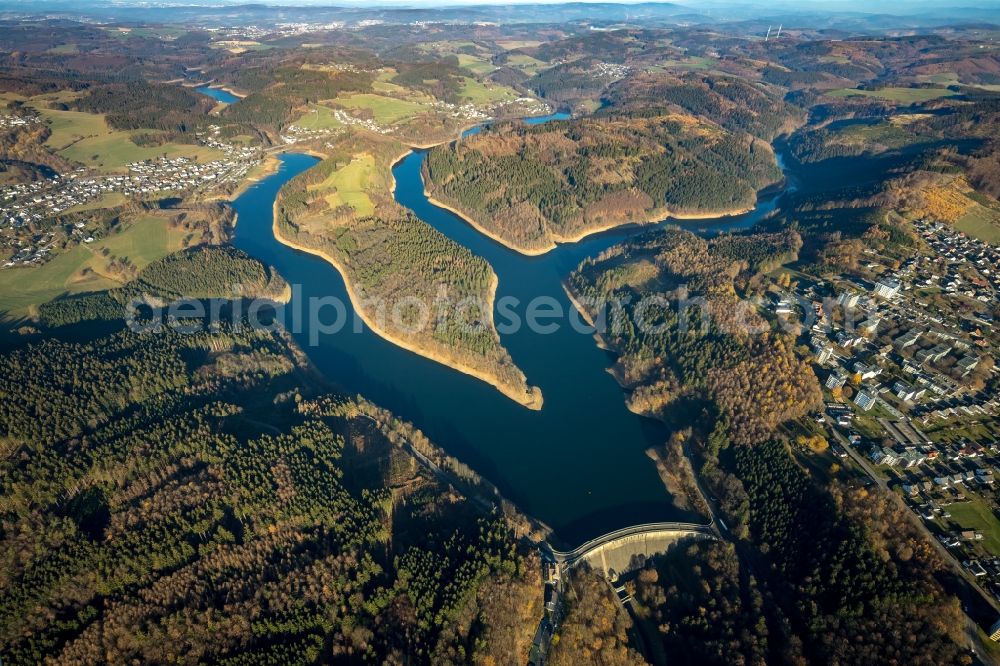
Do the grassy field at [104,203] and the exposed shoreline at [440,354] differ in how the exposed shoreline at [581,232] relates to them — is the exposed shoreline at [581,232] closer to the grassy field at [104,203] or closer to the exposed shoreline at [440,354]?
the exposed shoreline at [440,354]

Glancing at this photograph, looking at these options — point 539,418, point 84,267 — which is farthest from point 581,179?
point 84,267

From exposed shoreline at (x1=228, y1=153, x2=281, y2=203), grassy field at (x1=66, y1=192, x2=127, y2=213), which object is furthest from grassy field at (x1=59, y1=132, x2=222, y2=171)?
grassy field at (x1=66, y1=192, x2=127, y2=213)

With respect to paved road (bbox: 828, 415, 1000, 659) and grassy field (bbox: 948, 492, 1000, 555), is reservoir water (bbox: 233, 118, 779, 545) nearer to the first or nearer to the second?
paved road (bbox: 828, 415, 1000, 659)

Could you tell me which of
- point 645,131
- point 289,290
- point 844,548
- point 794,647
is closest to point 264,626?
point 794,647

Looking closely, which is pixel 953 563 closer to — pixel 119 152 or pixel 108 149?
pixel 119 152

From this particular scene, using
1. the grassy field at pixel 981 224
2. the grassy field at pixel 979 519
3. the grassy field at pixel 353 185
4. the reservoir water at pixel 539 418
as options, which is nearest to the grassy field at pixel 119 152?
the grassy field at pixel 353 185

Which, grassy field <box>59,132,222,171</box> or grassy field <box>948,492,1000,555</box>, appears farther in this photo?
grassy field <box>59,132,222,171</box>

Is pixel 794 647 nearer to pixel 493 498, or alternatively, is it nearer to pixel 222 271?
pixel 493 498
